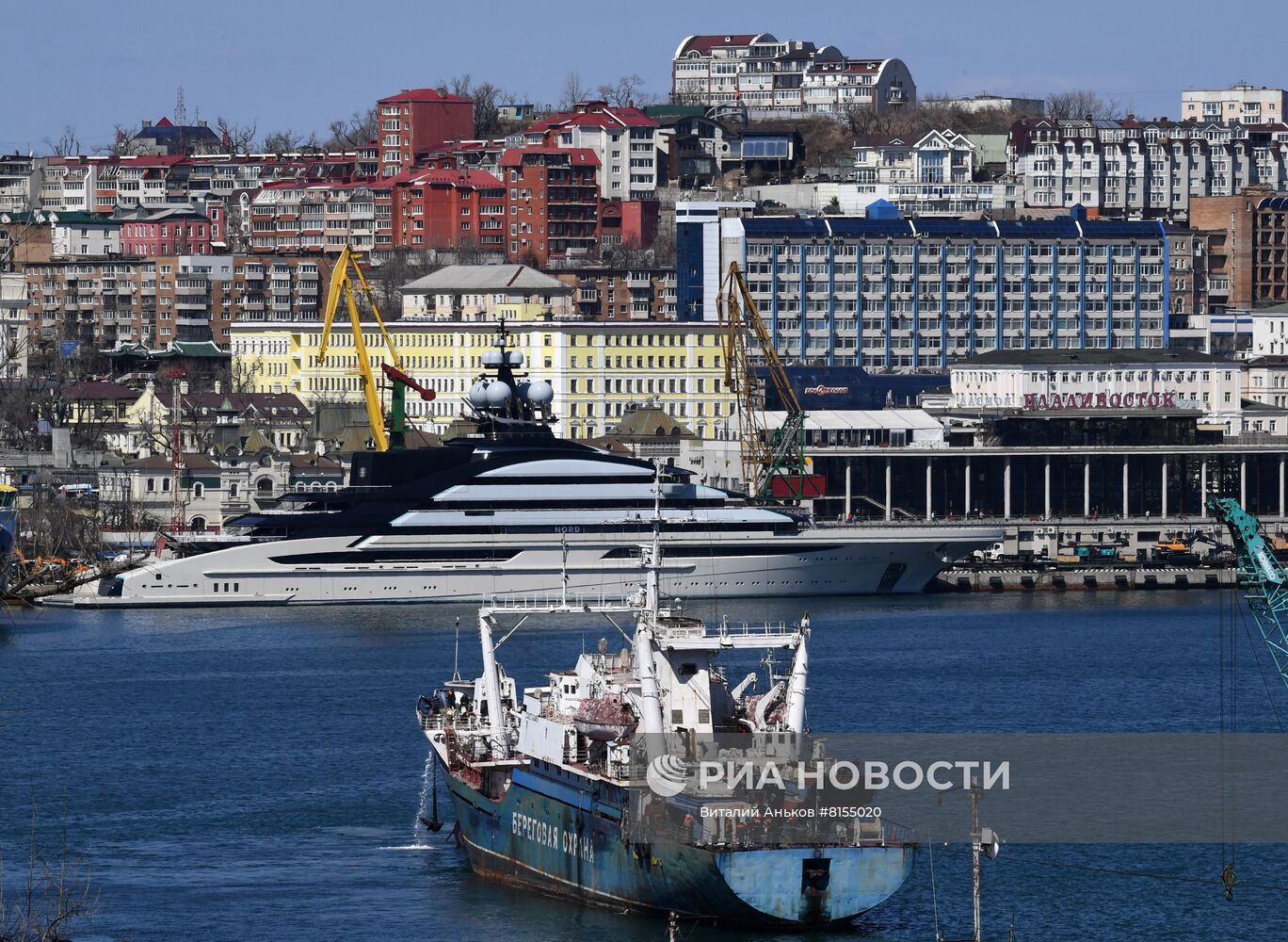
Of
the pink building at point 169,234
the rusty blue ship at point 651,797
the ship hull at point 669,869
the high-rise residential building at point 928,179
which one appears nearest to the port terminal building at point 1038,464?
the high-rise residential building at point 928,179

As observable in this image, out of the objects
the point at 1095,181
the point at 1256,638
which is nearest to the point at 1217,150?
the point at 1095,181

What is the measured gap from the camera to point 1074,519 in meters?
87.1

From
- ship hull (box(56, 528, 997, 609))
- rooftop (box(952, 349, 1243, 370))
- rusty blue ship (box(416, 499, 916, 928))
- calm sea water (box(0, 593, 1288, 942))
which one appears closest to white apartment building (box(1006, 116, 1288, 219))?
rooftop (box(952, 349, 1243, 370))

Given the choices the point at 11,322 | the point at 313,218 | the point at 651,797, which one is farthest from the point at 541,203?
the point at 11,322

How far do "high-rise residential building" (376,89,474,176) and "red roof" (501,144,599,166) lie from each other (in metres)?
12.4

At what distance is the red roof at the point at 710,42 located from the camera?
16900 cm

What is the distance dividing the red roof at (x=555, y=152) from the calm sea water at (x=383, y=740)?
67296mm

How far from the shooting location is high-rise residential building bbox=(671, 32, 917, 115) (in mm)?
162875

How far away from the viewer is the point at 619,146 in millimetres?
144125

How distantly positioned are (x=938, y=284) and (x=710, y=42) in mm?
54027

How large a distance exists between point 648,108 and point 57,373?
56762 mm

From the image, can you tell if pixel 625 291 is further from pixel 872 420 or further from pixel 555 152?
pixel 872 420

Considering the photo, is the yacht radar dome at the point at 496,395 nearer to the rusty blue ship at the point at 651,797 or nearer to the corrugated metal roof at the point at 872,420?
the corrugated metal roof at the point at 872,420

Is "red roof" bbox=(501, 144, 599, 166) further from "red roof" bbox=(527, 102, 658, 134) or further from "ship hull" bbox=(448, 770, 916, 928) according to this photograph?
"ship hull" bbox=(448, 770, 916, 928)
